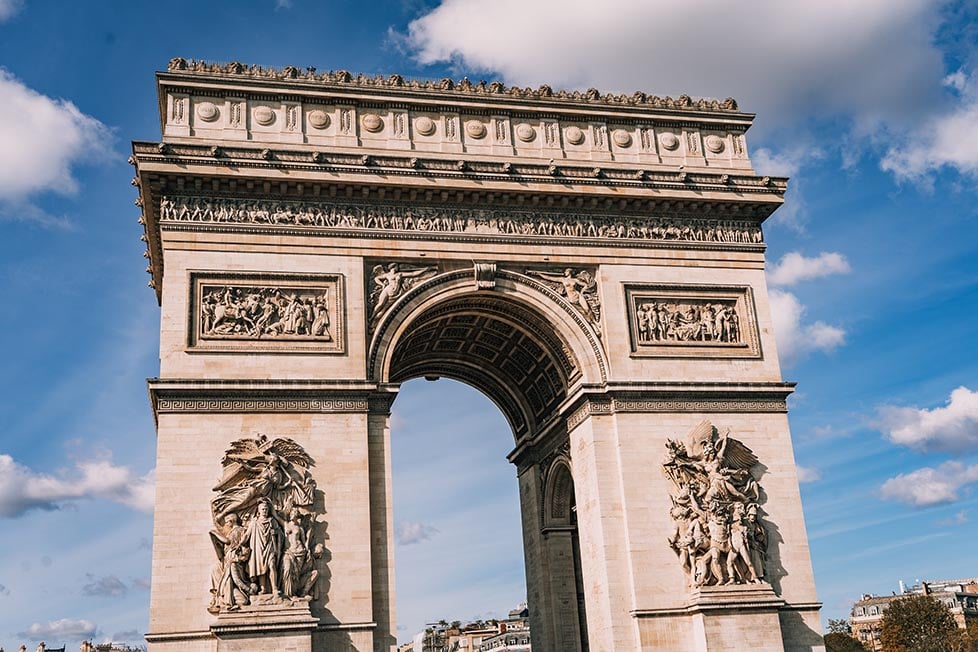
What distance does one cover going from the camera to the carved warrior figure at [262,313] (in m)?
23.2

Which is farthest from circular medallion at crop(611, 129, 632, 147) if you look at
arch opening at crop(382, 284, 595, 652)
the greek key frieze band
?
the greek key frieze band

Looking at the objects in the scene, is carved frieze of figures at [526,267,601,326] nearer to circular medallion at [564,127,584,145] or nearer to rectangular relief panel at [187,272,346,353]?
circular medallion at [564,127,584,145]

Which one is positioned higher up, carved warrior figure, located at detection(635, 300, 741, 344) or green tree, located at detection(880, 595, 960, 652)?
carved warrior figure, located at detection(635, 300, 741, 344)

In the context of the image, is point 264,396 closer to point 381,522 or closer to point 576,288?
point 381,522

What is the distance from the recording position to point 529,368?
2828cm

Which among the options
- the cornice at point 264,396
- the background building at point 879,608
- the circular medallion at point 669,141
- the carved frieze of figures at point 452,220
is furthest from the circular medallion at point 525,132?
the background building at point 879,608

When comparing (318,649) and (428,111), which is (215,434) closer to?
(318,649)

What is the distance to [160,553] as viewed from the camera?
21.1m

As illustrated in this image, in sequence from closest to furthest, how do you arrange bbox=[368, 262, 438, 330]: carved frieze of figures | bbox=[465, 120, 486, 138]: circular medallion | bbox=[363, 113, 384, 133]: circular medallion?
bbox=[368, 262, 438, 330]: carved frieze of figures < bbox=[363, 113, 384, 133]: circular medallion < bbox=[465, 120, 486, 138]: circular medallion

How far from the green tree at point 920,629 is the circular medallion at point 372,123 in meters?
51.3

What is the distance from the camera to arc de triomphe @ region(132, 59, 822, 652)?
2188 centimetres

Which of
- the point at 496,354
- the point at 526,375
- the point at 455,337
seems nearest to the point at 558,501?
the point at 526,375

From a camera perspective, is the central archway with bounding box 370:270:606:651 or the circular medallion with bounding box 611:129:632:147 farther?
the circular medallion with bounding box 611:129:632:147

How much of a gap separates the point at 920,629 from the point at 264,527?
2107 inches
